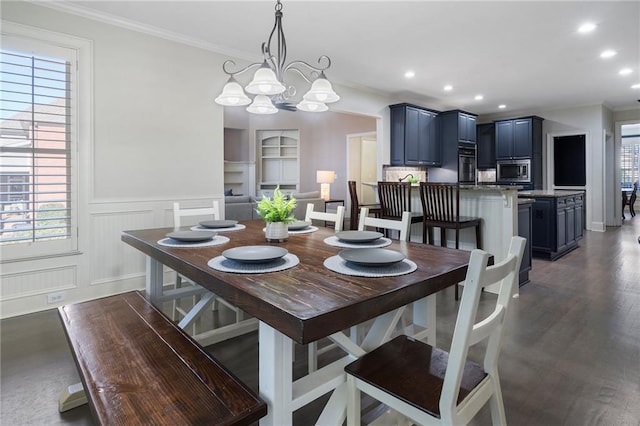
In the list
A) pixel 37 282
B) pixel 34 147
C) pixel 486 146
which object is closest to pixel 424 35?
pixel 34 147

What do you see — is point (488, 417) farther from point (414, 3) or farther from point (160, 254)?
point (414, 3)

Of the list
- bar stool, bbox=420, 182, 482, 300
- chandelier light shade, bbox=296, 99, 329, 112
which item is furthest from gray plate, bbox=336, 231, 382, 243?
bar stool, bbox=420, 182, 482, 300

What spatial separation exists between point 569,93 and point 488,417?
6.71m

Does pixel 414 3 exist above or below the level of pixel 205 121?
above

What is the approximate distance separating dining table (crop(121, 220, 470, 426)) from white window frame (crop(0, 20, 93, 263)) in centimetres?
194

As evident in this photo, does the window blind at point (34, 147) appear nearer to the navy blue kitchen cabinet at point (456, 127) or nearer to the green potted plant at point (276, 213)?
the green potted plant at point (276, 213)

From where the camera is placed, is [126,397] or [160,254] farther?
[160,254]

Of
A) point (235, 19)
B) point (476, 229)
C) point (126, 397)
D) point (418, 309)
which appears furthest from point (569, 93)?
point (126, 397)

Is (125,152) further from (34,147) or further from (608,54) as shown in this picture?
(608,54)

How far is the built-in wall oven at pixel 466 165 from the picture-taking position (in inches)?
269

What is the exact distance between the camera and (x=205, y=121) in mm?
3873

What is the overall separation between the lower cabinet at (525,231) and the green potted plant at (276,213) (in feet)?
9.29

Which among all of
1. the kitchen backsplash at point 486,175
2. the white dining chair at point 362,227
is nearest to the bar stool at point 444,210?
the white dining chair at point 362,227

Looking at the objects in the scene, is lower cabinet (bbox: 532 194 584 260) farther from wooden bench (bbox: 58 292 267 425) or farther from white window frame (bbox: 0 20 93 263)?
white window frame (bbox: 0 20 93 263)
